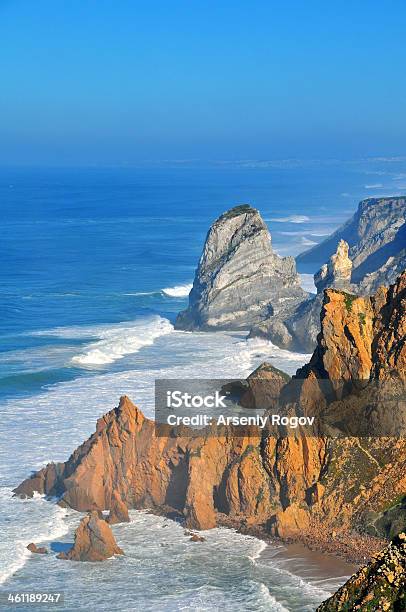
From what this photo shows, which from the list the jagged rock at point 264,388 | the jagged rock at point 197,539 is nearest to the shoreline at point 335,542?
the jagged rock at point 197,539

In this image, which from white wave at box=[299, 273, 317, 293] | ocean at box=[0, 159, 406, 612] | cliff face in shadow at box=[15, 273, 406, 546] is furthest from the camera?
white wave at box=[299, 273, 317, 293]

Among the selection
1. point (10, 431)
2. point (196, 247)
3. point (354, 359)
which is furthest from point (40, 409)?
point (196, 247)

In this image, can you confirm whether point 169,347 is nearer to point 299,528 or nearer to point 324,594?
point 299,528

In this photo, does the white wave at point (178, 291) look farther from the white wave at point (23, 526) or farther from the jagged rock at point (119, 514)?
the jagged rock at point (119, 514)

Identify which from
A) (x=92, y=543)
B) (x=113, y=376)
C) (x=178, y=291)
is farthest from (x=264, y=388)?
(x=178, y=291)

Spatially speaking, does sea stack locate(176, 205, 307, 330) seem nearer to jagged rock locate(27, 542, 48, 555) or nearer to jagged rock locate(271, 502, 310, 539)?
jagged rock locate(271, 502, 310, 539)

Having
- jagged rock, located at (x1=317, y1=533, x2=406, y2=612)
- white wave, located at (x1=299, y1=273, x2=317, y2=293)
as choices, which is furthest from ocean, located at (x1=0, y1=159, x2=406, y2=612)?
jagged rock, located at (x1=317, y1=533, x2=406, y2=612)
